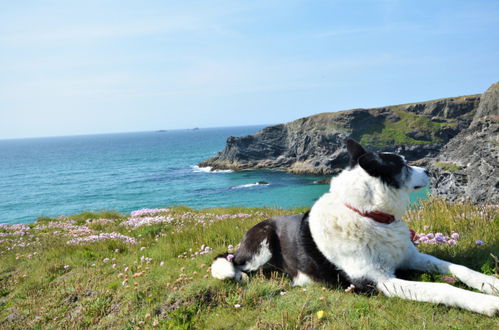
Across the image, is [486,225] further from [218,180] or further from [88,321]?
[218,180]

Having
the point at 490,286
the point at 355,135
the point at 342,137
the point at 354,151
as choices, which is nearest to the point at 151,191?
the point at 342,137

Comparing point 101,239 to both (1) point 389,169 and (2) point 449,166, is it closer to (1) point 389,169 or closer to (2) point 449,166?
(1) point 389,169

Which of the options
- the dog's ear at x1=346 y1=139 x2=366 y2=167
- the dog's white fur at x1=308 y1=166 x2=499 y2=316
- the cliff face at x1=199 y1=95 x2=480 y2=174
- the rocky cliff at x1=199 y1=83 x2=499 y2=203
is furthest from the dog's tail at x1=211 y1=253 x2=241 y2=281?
the cliff face at x1=199 y1=95 x2=480 y2=174

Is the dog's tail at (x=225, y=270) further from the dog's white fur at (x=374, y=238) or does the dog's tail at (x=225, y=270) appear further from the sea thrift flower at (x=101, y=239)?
the sea thrift flower at (x=101, y=239)

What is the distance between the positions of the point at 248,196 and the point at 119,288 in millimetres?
51147

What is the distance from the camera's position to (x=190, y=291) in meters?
5.55

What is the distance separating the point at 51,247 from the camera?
11312 mm

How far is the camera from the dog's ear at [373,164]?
15.5 feet

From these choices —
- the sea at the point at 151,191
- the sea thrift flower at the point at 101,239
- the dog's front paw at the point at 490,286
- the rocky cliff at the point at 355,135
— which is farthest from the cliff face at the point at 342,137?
the dog's front paw at the point at 490,286

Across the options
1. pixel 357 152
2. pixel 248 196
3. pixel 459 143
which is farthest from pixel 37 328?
pixel 459 143

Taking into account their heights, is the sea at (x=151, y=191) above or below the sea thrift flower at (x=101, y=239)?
below

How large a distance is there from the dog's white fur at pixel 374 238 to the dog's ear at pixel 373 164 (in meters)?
0.10

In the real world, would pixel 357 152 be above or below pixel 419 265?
above

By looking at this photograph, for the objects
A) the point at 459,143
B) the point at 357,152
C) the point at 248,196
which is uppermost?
the point at 357,152
